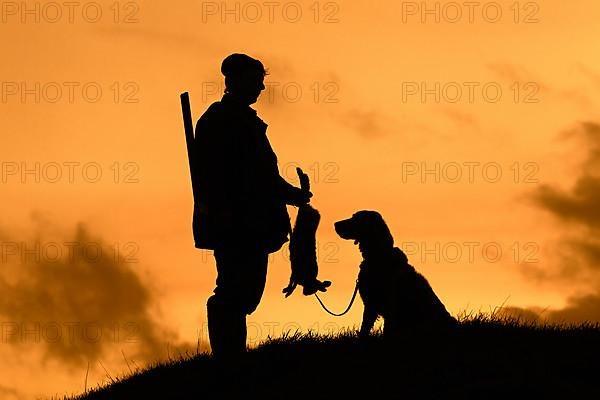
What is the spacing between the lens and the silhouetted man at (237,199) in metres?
10.1

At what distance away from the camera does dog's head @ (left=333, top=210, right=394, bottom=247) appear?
1219 centimetres

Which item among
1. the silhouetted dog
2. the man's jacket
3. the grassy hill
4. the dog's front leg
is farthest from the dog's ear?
the man's jacket

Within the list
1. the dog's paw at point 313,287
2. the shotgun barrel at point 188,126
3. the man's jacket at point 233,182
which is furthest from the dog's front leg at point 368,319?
the shotgun barrel at point 188,126

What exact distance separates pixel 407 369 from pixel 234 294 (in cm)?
168

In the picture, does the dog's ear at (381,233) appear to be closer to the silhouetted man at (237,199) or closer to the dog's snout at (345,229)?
the dog's snout at (345,229)

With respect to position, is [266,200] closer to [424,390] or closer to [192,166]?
[192,166]

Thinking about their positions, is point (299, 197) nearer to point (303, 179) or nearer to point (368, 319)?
point (303, 179)

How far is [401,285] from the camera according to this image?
11.7m

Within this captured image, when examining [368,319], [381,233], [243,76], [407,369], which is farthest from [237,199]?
[381,233]

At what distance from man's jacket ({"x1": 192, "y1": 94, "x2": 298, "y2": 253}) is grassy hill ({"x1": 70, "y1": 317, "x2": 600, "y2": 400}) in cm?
121

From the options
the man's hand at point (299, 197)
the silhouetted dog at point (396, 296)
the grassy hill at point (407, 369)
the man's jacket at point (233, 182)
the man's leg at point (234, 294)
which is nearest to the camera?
the grassy hill at point (407, 369)

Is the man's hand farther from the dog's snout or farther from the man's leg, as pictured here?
the dog's snout

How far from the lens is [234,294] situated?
1018cm

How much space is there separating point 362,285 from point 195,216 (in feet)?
→ 7.97
